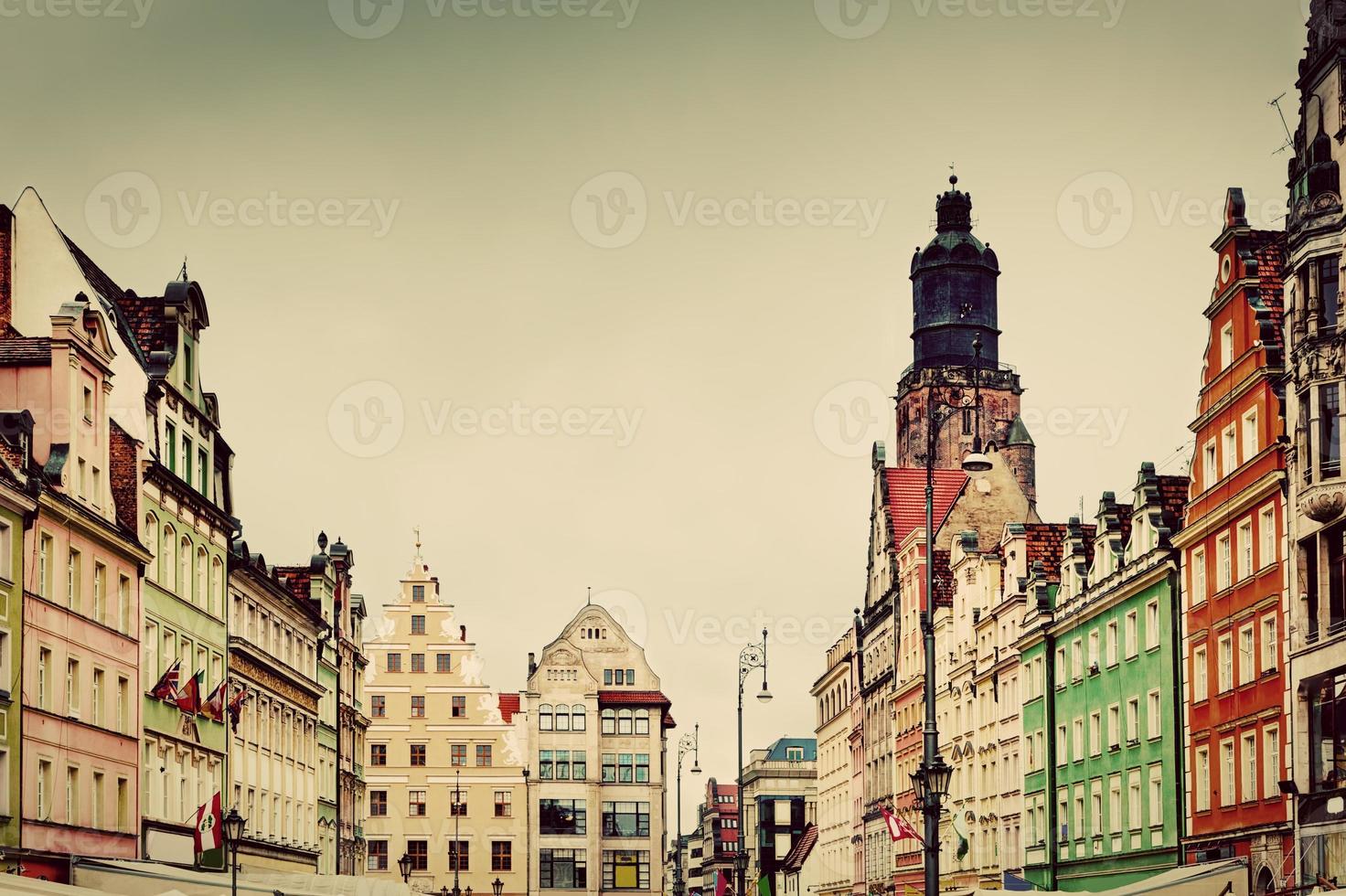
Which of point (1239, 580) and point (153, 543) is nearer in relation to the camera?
point (1239, 580)

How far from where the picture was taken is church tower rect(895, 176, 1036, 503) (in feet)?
424

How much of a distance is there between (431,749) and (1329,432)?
8363 cm

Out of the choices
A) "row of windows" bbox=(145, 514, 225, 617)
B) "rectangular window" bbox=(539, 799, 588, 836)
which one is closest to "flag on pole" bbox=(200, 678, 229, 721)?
"row of windows" bbox=(145, 514, 225, 617)

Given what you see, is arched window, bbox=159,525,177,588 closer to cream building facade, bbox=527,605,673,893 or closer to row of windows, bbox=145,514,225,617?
row of windows, bbox=145,514,225,617

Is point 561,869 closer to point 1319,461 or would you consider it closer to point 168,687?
point 168,687

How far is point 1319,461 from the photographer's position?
43.2 meters

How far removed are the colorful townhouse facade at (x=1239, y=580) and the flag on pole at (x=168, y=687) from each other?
2690 cm

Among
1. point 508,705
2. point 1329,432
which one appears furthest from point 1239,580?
point 508,705

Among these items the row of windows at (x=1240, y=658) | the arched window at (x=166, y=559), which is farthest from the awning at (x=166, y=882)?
the row of windows at (x=1240, y=658)

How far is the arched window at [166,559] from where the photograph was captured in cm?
5678

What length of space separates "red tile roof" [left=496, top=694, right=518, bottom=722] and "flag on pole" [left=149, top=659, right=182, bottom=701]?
73.9 m

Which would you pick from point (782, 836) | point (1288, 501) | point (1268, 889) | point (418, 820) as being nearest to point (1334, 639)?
point (1288, 501)

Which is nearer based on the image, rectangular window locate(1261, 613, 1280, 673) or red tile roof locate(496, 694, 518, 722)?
rectangular window locate(1261, 613, 1280, 673)

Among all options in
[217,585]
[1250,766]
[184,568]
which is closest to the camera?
[1250,766]
